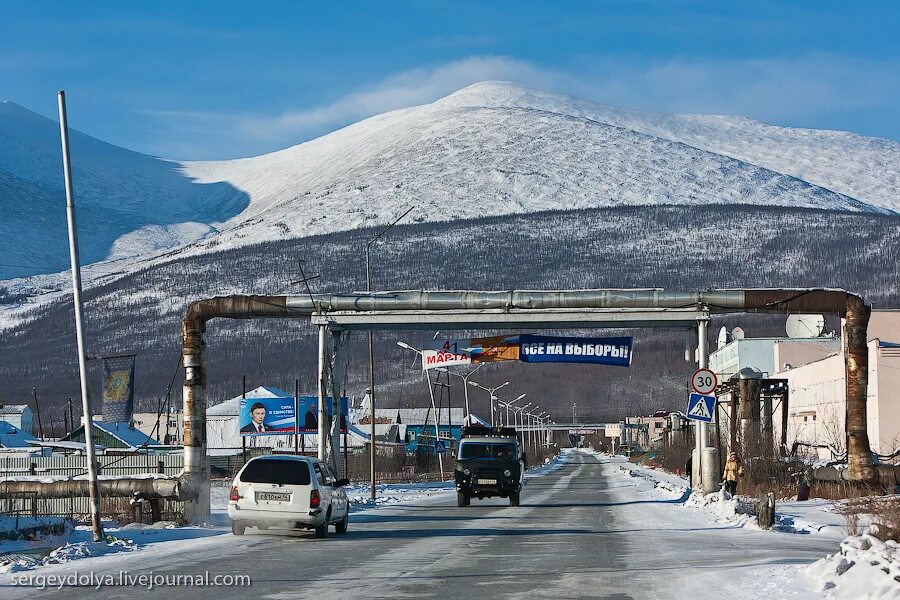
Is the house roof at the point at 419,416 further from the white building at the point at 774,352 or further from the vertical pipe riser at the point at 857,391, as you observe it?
the vertical pipe riser at the point at 857,391

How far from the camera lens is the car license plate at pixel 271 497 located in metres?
25.8

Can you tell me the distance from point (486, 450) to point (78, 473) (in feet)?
82.0

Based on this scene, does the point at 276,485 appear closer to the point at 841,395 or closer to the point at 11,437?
the point at 841,395

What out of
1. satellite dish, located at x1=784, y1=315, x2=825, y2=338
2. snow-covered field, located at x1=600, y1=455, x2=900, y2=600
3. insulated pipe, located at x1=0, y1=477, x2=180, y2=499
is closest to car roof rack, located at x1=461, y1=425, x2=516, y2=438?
insulated pipe, located at x1=0, y1=477, x2=180, y2=499

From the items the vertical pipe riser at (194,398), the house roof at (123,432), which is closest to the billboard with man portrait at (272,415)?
the house roof at (123,432)

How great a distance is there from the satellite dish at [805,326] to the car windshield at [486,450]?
58.6 metres

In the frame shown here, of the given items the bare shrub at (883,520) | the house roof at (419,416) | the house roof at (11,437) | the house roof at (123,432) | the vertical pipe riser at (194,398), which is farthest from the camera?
the house roof at (419,416)

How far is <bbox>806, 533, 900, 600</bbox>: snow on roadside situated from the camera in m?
14.2

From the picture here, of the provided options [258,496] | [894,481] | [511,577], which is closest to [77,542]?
[258,496]

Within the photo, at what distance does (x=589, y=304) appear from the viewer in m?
40.2

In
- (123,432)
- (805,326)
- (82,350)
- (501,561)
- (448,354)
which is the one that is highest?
(805,326)

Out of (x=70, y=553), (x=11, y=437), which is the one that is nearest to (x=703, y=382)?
(x=70, y=553)

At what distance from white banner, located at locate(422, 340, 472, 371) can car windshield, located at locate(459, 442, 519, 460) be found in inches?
154

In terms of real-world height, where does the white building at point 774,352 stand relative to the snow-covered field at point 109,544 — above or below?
above
